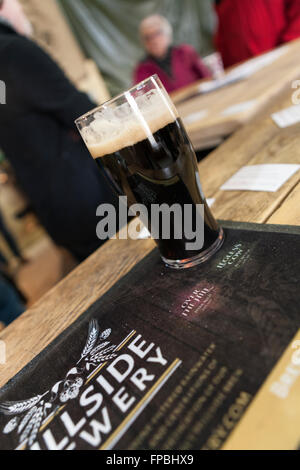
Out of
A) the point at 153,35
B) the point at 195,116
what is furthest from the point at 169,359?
the point at 153,35

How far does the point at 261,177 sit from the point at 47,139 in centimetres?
100

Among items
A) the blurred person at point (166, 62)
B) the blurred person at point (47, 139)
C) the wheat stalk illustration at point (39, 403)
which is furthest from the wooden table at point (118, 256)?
the blurred person at point (166, 62)

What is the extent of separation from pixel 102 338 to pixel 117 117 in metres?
0.37

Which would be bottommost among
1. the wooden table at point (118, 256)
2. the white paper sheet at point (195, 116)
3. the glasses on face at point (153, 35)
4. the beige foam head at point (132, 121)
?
the wooden table at point (118, 256)

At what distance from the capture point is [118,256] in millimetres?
810

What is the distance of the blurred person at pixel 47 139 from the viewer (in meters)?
1.27

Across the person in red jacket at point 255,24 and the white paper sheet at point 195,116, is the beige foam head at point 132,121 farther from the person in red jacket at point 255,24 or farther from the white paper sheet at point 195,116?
the person in red jacket at point 255,24

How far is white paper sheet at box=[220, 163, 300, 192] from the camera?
0.75 meters

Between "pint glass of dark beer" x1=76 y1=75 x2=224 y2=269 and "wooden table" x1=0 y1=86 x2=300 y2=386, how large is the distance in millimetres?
118

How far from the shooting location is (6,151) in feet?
4.92

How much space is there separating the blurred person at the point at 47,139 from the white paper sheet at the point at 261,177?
80 cm

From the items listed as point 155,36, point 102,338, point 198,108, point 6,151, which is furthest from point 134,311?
point 155,36

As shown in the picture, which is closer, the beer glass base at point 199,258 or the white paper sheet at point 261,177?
the beer glass base at point 199,258
